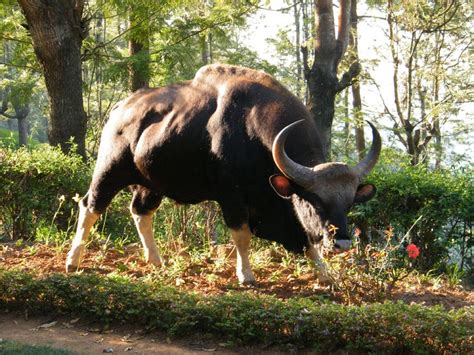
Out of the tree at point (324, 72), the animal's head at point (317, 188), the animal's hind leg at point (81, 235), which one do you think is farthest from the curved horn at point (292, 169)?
the tree at point (324, 72)

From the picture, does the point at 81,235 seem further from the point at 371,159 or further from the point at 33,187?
the point at 371,159

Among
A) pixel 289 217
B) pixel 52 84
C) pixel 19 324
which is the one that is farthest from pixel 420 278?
pixel 52 84

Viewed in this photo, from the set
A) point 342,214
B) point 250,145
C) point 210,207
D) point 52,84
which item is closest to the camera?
point 342,214

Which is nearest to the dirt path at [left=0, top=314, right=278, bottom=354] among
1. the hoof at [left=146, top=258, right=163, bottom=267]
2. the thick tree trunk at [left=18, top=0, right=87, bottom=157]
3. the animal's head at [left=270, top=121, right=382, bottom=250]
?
the animal's head at [left=270, top=121, right=382, bottom=250]

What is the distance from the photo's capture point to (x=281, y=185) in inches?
250

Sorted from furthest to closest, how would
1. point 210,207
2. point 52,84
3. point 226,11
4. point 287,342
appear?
point 226,11, point 52,84, point 210,207, point 287,342

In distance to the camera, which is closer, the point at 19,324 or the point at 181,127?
the point at 19,324

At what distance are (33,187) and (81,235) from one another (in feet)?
8.91

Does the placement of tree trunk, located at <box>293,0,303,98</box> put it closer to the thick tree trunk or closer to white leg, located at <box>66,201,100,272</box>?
the thick tree trunk

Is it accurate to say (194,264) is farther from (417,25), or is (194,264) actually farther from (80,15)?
(417,25)

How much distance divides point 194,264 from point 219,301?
2.40 metres

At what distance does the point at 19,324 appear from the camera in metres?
6.21

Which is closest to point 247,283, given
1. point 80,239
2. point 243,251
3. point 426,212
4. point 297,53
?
point 243,251

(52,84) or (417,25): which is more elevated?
(417,25)
